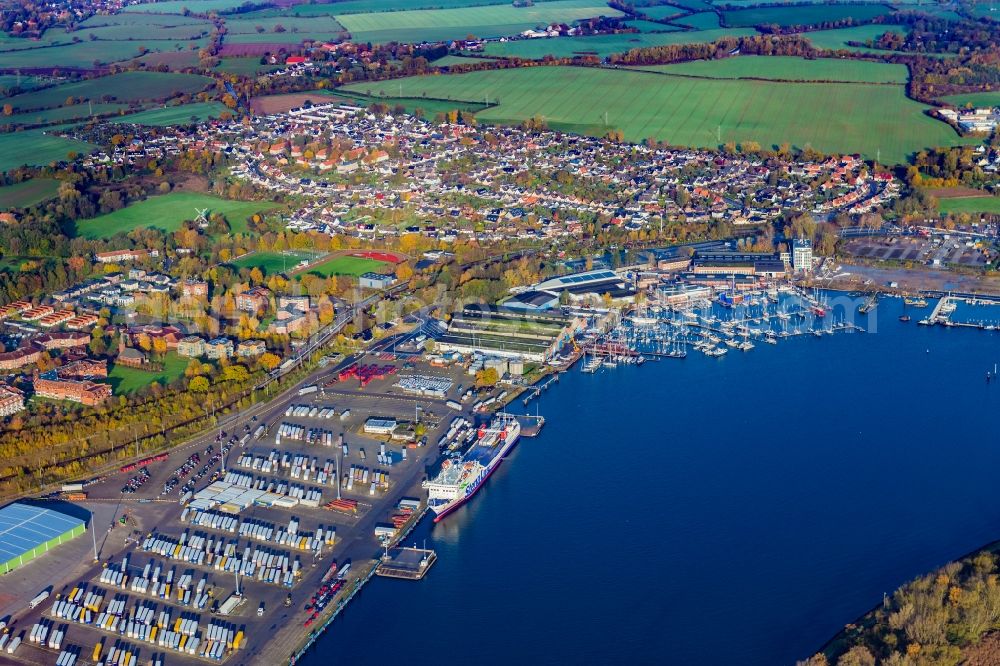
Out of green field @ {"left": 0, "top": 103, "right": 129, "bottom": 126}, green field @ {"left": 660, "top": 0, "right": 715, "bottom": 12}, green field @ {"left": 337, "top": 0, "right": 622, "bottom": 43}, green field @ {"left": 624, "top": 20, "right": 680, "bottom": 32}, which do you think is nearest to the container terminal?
green field @ {"left": 0, "top": 103, "right": 129, "bottom": 126}

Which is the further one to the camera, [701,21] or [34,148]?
[701,21]

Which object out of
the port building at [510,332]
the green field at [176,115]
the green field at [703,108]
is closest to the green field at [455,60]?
the green field at [703,108]

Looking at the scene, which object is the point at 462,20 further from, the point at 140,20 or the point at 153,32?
the point at 140,20

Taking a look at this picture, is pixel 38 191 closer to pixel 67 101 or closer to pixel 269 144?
pixel 269 144

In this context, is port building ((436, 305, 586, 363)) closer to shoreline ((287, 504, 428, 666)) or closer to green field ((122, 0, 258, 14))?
shoreline ((287, 504, 428, 666))

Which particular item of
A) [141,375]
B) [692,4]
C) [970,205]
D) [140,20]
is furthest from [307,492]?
[140,20]

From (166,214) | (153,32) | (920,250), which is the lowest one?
(920,250)
